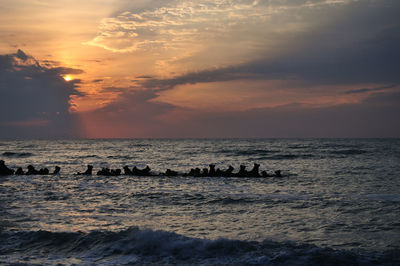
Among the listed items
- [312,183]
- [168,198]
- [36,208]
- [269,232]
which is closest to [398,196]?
[312,183]

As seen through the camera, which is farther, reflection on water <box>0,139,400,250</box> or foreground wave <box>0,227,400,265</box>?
reflection on water <box>0,139,400,250</box>

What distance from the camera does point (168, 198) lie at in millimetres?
14789

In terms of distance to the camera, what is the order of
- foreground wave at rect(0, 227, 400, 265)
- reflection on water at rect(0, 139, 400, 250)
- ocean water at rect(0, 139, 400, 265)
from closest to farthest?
foreground wave at rect(0, 227, 400, 265), ocean water at rect(0, 139, 400, 265), reflection on water at rect(0, 139, 400, 250)

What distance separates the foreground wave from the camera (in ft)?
24.6

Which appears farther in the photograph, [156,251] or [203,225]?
[203,225]

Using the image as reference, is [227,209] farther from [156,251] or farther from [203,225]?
[156,251]

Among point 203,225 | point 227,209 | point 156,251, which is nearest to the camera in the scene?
point 156,251

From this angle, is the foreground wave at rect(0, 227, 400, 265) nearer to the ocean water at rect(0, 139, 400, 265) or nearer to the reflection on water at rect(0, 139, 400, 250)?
the ocean water at rect(0, 139, 400, 265)

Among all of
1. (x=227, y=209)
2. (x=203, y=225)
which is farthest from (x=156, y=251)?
(x=227, y=209)

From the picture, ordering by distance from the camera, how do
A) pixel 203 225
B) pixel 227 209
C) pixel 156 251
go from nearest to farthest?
pixel 156 251
pixel 203 225
pixel 227 209

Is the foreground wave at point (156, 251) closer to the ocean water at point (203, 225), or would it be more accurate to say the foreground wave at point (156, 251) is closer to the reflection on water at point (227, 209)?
the ocean water at point (203, 225)

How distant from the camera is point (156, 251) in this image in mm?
8141

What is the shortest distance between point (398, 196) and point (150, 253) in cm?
1181

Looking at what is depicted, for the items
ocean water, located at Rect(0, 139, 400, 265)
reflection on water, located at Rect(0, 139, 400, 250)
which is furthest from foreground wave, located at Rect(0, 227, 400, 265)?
reflection on water, located at Rect(0, 139, 400, 250)
